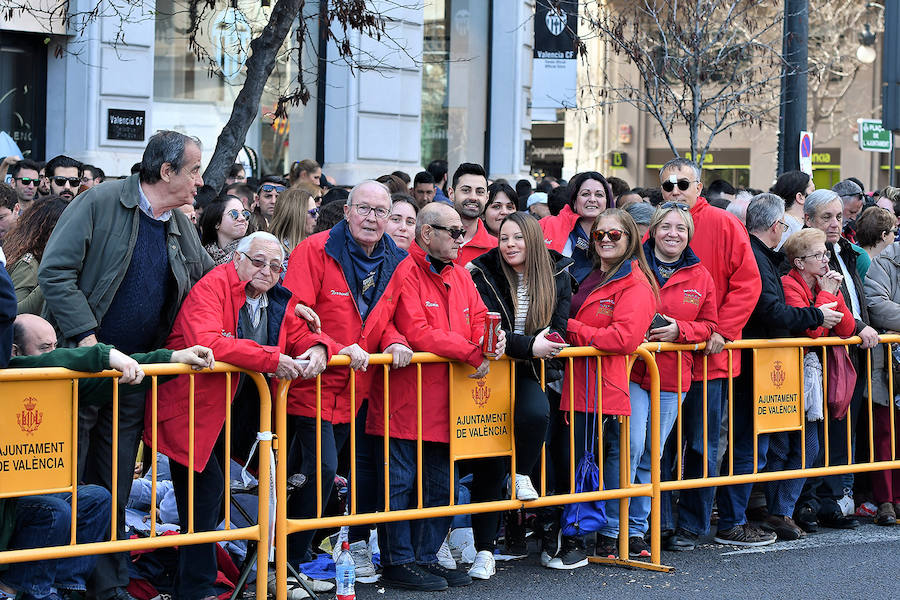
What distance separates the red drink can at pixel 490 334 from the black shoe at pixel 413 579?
1172mm

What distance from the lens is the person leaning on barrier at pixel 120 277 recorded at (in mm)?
5766

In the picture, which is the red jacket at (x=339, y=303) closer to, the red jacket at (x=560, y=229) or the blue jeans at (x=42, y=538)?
the blue jeans at (x=42, y=538)

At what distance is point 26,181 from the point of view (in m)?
10.5

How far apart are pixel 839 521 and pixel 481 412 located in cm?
286

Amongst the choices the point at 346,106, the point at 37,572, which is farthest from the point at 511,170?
the point at 37,572

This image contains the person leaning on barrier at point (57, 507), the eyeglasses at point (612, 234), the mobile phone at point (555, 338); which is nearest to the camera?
the person leaning on barrier at point (57, 507)

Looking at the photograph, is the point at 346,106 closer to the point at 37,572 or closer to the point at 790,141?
the point at 790,141

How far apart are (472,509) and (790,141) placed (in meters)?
7.55

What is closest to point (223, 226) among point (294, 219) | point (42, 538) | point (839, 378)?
point (294, 219)

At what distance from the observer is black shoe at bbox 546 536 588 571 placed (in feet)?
22.9

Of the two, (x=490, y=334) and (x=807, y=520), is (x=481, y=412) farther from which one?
(x=807, y=520)

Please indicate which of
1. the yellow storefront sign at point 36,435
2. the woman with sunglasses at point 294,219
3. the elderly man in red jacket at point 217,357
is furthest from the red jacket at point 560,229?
the yellow storefront sign at point 36,435

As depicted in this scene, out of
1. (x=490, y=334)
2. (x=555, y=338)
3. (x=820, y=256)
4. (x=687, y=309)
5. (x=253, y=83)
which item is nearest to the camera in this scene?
(x=490, y=334)

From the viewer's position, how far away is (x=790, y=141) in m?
12.8
